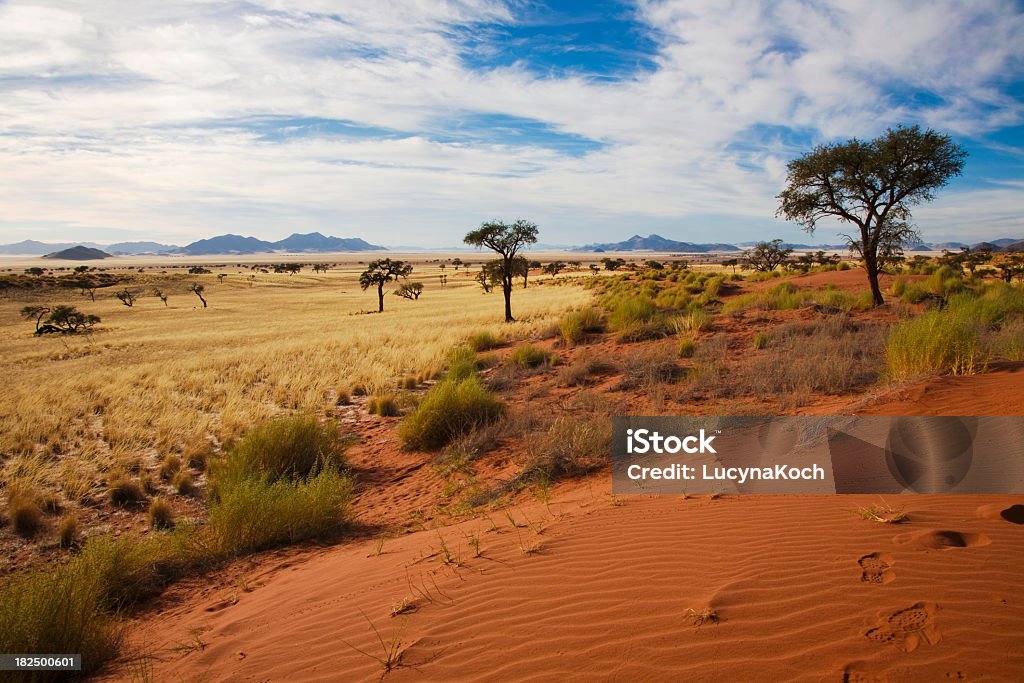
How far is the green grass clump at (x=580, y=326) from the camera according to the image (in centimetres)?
1756

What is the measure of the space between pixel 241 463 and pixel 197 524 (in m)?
1.03

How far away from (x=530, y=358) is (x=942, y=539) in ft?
37.3

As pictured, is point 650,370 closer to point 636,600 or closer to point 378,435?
point 378,435

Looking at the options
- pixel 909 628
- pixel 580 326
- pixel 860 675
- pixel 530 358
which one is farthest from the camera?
pixel 580 326

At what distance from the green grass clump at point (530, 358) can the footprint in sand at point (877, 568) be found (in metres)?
10.7

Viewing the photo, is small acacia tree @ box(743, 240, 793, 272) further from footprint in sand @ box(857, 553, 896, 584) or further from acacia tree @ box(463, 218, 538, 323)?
footprint in sand @ box(857, 553, 896, 584)

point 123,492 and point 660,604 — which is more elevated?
point 660,604

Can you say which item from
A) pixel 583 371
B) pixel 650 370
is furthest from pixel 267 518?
pixel 650 370

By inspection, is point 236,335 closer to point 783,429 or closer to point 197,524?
point 197,524

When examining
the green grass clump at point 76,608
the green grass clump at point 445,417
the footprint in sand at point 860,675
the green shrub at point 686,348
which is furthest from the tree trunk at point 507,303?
the footprint in sand at point 860,675

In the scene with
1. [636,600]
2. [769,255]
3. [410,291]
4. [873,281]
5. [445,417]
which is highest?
[769,255]

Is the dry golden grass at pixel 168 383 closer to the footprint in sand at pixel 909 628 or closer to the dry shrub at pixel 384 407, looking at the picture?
the dry shrub at pixel 384 407

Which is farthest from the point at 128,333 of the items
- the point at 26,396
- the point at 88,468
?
the point at 88,468

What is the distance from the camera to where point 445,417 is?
374 inches
